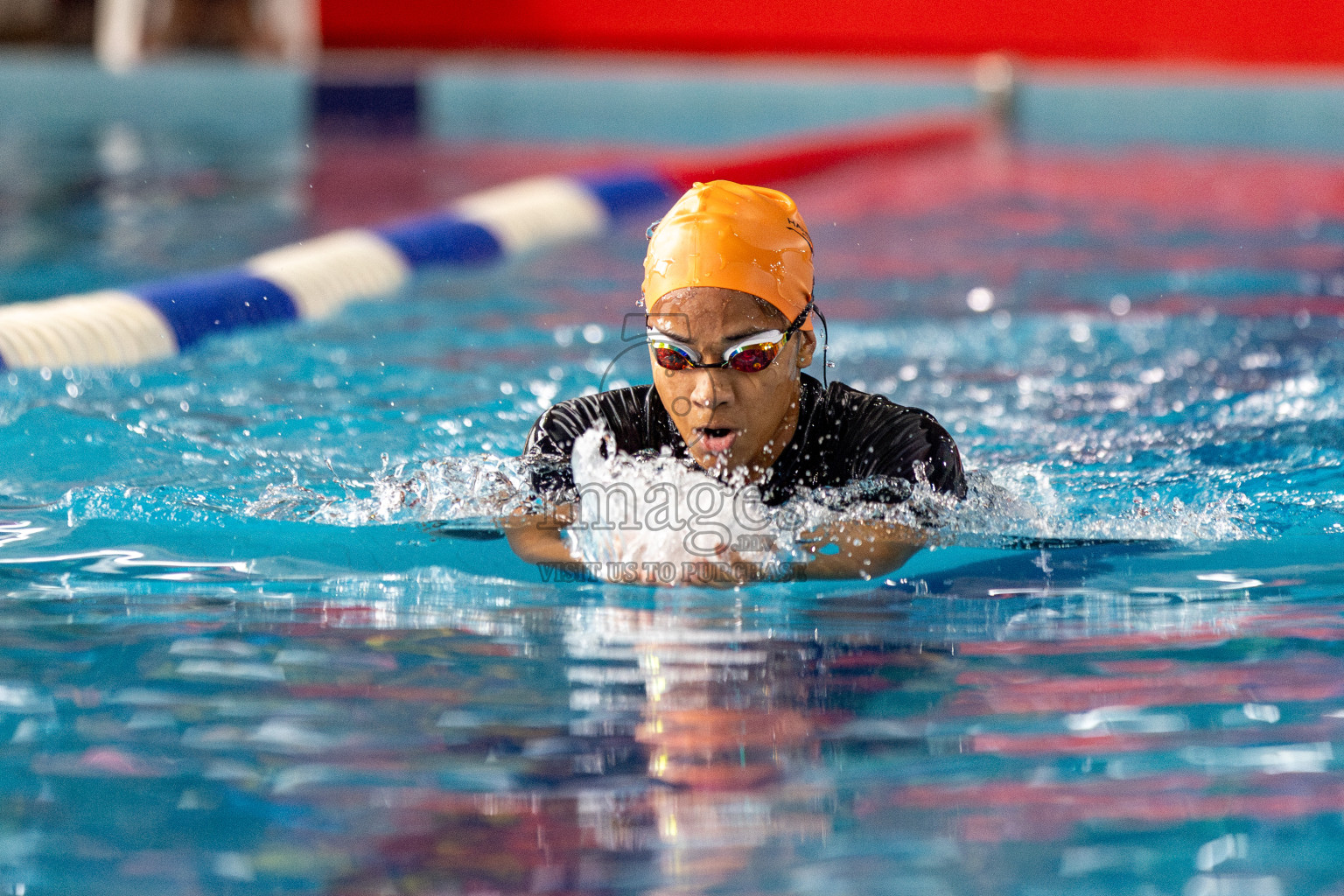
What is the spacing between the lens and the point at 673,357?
222 cm

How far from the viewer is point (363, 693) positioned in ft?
6.15

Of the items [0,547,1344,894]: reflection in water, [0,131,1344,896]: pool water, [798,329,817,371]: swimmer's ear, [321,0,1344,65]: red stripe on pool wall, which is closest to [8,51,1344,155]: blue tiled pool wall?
[321,0,1344,65]: red stripe on pool wall

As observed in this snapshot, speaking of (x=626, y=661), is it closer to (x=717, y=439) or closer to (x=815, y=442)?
(x=717, y=439)

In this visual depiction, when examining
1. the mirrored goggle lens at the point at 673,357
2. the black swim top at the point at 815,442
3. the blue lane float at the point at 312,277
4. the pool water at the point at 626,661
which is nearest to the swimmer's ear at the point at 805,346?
the black swim top at the point at 815,442

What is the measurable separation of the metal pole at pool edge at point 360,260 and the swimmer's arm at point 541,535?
74.4 inches

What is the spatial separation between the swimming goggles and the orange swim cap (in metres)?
0.10

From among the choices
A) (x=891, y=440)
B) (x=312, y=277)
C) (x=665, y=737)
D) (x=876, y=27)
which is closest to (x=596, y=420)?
(x=891, y=440)

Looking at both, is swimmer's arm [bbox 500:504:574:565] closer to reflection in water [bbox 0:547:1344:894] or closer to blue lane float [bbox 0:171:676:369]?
reflection in water [bbox 0:547:1344:894]

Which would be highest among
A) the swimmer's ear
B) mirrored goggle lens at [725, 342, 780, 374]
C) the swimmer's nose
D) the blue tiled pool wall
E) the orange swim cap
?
the blue tiled pool wall

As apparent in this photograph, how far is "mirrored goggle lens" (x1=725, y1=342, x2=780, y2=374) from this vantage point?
7.29ft

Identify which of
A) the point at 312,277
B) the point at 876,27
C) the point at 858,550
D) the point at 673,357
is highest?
the point at 876,27

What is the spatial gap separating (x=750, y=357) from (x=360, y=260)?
3.35 m

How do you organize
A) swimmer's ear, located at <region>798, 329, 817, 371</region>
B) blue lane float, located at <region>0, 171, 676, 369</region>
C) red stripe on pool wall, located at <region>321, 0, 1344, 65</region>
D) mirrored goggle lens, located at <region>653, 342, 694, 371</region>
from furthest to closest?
red stripe on pool wall, located at <region>321, 0, 1344, 65</region> < blue lane float, located at <region>0, 171, 676, 369</region> < swimmer's ear, located at <region>798, 329, 817, 371</region> < mirrored goggle lens, located at <region>653, 342, 694, 371</region>

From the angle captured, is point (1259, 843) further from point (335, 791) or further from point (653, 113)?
point (653, 113)
